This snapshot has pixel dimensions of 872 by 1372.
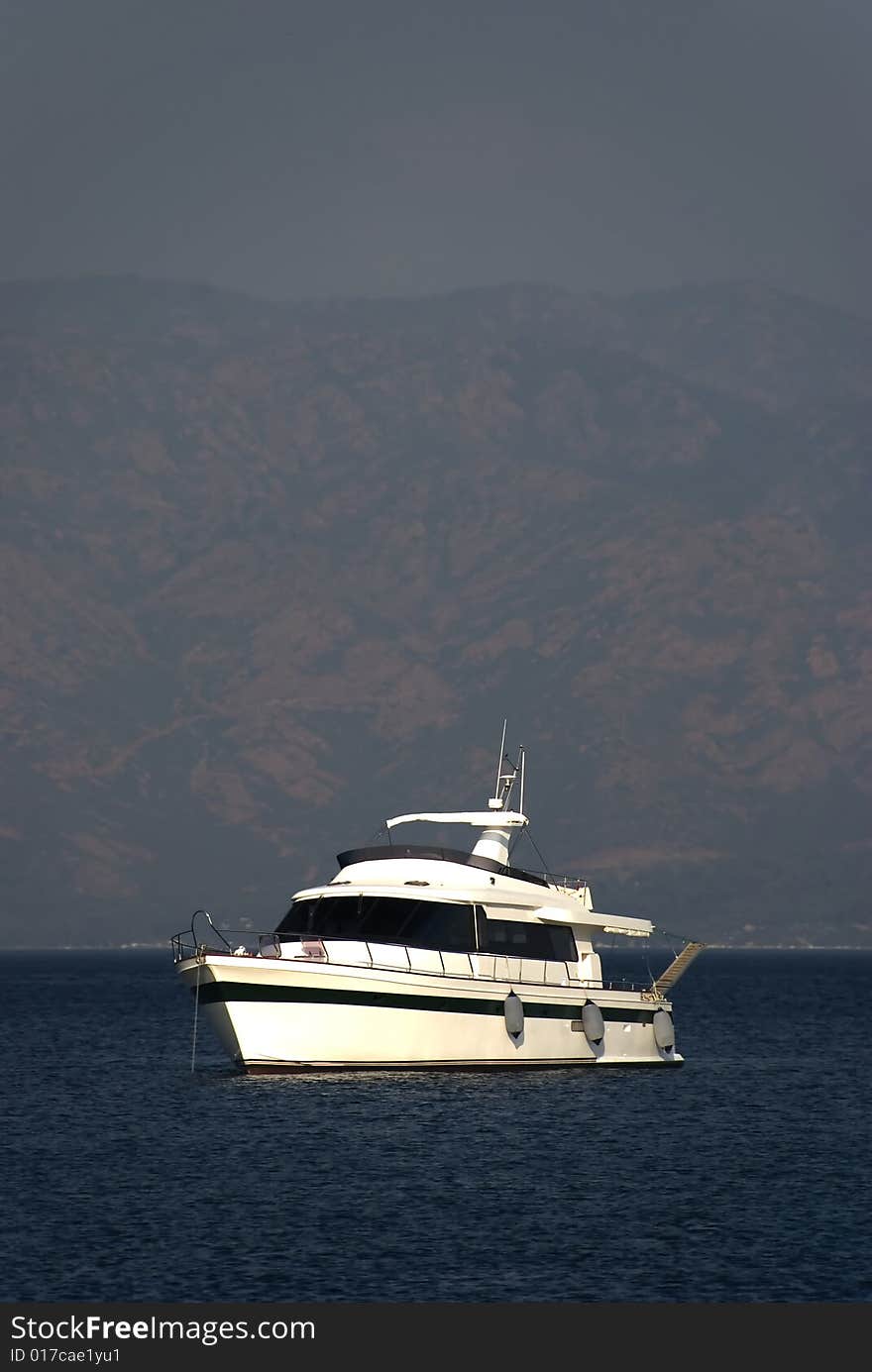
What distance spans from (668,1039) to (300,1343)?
35.0m

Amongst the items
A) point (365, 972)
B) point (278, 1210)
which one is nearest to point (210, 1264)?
point (278, 1210)

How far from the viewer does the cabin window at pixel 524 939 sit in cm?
5641

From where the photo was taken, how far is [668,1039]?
207 feet

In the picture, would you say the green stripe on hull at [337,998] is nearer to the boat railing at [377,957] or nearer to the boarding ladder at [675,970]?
the boat railing at [377,957]

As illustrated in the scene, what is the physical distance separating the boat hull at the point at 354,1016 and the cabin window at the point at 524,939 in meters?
1.15

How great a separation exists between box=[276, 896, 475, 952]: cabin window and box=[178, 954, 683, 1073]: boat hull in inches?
56.8

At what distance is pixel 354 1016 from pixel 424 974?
6.35 feet

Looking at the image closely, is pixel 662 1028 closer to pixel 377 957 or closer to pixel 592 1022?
pixel 592 1022

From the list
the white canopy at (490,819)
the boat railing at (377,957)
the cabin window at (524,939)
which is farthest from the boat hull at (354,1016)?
the white canopy at (490,819)

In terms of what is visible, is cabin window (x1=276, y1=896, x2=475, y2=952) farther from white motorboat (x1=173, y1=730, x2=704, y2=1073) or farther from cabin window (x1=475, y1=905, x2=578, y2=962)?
cabin window (x1=475, y1=905, x2=578, y2=962)

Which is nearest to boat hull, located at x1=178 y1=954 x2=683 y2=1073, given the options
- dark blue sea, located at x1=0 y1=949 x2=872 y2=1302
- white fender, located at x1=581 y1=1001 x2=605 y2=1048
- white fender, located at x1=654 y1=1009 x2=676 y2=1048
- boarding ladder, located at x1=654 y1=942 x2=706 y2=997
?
dark blue sea, located at x1=0 y1=949 x2=872 y2=1302

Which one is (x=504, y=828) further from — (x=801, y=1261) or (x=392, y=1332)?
(x=392, y=1332)

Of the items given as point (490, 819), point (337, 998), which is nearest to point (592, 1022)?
point (490, 819)

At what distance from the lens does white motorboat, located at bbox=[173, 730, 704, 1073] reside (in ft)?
173
